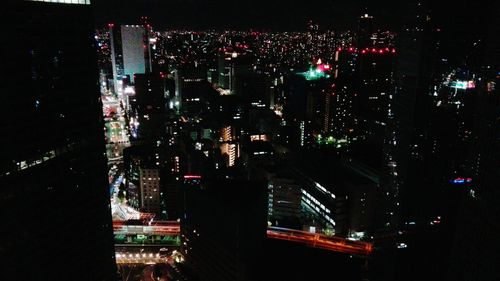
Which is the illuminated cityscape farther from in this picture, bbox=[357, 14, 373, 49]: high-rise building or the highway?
bbox=[357, 14, 373, 49]: high-rise building

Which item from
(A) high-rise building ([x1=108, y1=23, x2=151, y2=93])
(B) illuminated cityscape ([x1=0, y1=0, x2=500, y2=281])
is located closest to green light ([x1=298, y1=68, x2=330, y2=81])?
(B) illuminated cityscape ([x1=0, y1=0, x2=500, y2=281])

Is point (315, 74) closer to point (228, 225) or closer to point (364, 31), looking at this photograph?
point (364, 31)

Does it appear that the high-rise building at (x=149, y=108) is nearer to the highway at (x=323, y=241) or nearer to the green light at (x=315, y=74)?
the green light at (x=315, y=74)

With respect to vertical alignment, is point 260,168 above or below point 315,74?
below

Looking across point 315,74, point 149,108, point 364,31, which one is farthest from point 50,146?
point 364,31

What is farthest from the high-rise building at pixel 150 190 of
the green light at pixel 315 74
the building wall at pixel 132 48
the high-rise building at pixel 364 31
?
the high-rise building at pixel 364 31

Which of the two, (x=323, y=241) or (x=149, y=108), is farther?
(x=149, y=108)
